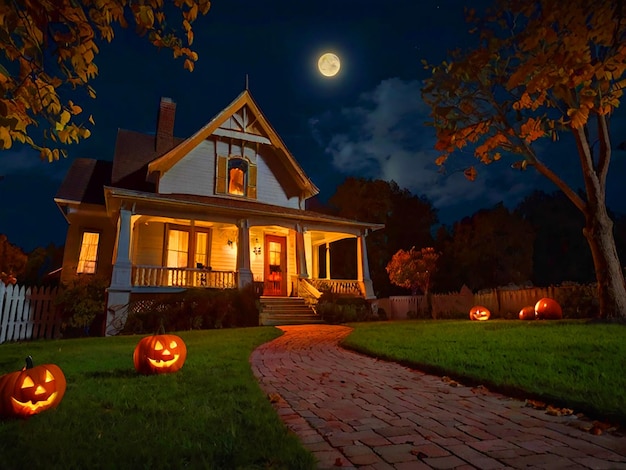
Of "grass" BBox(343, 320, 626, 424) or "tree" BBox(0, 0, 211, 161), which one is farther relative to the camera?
"grass" BBox(343, 320, 626, 424)

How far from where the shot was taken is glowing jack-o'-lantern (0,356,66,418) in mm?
→ 3436

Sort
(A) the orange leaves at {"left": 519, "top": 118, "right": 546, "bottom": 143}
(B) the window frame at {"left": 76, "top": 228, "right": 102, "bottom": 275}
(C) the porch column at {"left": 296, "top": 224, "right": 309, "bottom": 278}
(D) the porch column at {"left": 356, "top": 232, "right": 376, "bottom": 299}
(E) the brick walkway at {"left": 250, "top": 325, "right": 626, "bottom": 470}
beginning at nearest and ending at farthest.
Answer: (E) the brick walkway at {"left": 250, "top": 325, "right": 626, "bottom": 470}
(A) the orange leaves at {"left": 519, "top": 118, "right": 546, "bottom": 143}
(B) the window frame at {"left": 76, "top": 228, "right": 102, "bottom": 275}
(C) the porch column at {"left": 296, "top": 224, "right": 309, "bottom": 278}
(D) the porch column at {"left": 356, "top": 232, "right": 376, "bottom": 299}

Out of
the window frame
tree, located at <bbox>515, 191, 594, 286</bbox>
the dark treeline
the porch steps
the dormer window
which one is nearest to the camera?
the porch steps

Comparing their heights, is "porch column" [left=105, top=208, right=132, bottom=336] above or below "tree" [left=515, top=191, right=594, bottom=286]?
below

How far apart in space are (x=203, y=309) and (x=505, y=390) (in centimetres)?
1052

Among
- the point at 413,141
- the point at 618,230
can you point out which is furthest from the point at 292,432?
the point at 413,141

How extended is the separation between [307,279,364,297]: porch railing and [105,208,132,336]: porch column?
24.3 feet

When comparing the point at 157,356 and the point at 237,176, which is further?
the point at 237,176

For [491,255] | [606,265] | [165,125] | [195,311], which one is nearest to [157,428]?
[195,311]

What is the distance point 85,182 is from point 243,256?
8371 millimetres

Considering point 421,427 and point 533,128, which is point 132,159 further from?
point 421,427

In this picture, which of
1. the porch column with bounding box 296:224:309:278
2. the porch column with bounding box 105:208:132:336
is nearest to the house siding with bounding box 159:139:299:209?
the porch column with bounding box 296:224:309:278

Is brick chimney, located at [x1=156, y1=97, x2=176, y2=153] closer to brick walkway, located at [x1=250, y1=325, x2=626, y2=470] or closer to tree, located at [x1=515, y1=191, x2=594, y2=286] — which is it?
brick walkway, located at [x1=250, y1=325, x2=626, y2=470]

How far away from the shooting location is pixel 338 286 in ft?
60.8
